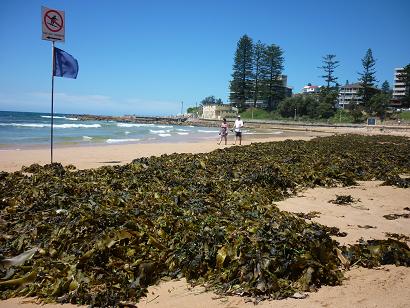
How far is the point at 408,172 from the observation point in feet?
29.3

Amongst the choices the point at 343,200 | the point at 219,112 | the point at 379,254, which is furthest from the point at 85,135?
the point at 219,112

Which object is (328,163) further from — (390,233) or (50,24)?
(50,24)

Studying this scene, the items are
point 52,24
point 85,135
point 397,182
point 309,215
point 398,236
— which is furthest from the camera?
point 85,135

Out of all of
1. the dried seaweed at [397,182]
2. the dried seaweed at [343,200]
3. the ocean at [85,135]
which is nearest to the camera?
the dried seaweed at [343,200]

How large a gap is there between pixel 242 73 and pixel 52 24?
72.0 metres

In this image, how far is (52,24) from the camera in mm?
7836

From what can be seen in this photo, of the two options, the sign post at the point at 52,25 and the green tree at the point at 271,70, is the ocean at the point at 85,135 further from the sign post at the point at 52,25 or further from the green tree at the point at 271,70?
the green tree at the point at 271,70

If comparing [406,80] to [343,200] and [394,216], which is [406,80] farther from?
[394,216]

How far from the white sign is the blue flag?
39cm

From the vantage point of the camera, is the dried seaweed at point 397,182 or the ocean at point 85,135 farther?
the ocean at point 85,135

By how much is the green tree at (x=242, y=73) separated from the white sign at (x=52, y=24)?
235 feet

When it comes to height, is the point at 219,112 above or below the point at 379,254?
above

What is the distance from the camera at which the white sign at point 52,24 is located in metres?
7.67

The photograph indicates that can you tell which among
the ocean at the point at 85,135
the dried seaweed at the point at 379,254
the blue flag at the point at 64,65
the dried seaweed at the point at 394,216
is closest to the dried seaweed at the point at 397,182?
the dried seaweed at the point at 394,216
